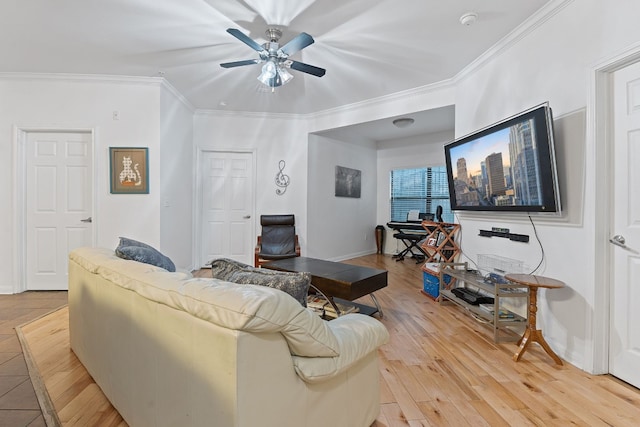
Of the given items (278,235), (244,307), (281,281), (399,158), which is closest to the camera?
(244,307)

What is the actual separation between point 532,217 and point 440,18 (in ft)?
5.86

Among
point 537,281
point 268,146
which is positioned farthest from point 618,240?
point 268,146

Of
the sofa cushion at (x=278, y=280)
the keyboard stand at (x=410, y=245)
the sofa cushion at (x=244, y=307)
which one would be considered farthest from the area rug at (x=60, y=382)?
the keyboard stand at (x=410, y=245)

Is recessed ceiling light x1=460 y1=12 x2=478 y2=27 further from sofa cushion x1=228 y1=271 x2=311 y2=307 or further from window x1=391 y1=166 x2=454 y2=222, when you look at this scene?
window x1=391 y1=166 x2=454 y2=222

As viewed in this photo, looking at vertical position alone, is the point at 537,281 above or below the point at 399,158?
below

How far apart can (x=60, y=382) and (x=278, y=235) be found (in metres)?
3.16

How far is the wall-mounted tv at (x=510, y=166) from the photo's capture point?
217 centimetres

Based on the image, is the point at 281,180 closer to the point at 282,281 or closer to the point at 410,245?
the point at 410,245

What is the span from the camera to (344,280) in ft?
8.23

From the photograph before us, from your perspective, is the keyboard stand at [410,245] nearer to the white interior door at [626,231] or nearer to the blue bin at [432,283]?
the blue bin at [432,283]

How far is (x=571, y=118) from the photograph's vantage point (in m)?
2.16

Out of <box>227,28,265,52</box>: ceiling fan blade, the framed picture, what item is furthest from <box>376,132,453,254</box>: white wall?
the framed picture

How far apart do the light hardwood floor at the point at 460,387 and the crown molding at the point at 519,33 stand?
2.51 metres

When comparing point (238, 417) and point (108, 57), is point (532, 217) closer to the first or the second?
point (238, 417)
